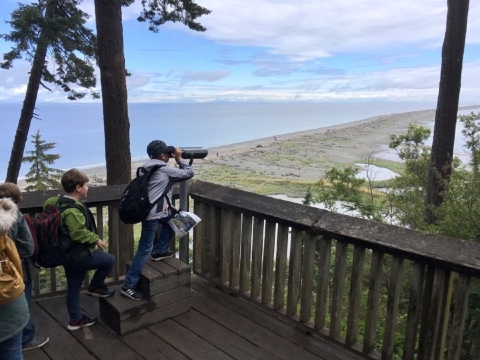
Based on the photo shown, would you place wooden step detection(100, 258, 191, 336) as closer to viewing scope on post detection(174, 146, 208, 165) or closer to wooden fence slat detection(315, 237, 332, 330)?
viewing scope on post detection(174, 146, 208, 165)

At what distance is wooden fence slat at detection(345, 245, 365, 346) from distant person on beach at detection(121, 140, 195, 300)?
1.39 meters

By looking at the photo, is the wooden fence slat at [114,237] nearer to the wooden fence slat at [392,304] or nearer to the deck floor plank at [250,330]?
the deck floor plank at [250,330]

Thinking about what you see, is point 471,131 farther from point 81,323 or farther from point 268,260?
point 81,323

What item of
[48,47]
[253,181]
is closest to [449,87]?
[48,47]

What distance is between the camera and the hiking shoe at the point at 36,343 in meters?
2.73

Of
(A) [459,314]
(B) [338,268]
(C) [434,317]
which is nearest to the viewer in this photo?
(A) [459,314]

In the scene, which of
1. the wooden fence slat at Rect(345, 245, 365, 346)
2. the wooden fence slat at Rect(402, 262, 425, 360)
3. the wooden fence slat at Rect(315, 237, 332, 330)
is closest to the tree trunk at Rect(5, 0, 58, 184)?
the wooden fence slat at Rect(315, 237, 332, 330)

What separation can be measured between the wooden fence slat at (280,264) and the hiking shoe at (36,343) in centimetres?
180

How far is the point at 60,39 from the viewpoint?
29.5ft

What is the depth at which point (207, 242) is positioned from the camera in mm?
3799

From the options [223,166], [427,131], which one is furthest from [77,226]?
[223,166]

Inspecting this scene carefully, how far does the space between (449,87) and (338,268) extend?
5.64m

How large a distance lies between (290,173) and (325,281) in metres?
24.8

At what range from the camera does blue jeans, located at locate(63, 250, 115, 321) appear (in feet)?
9.17
